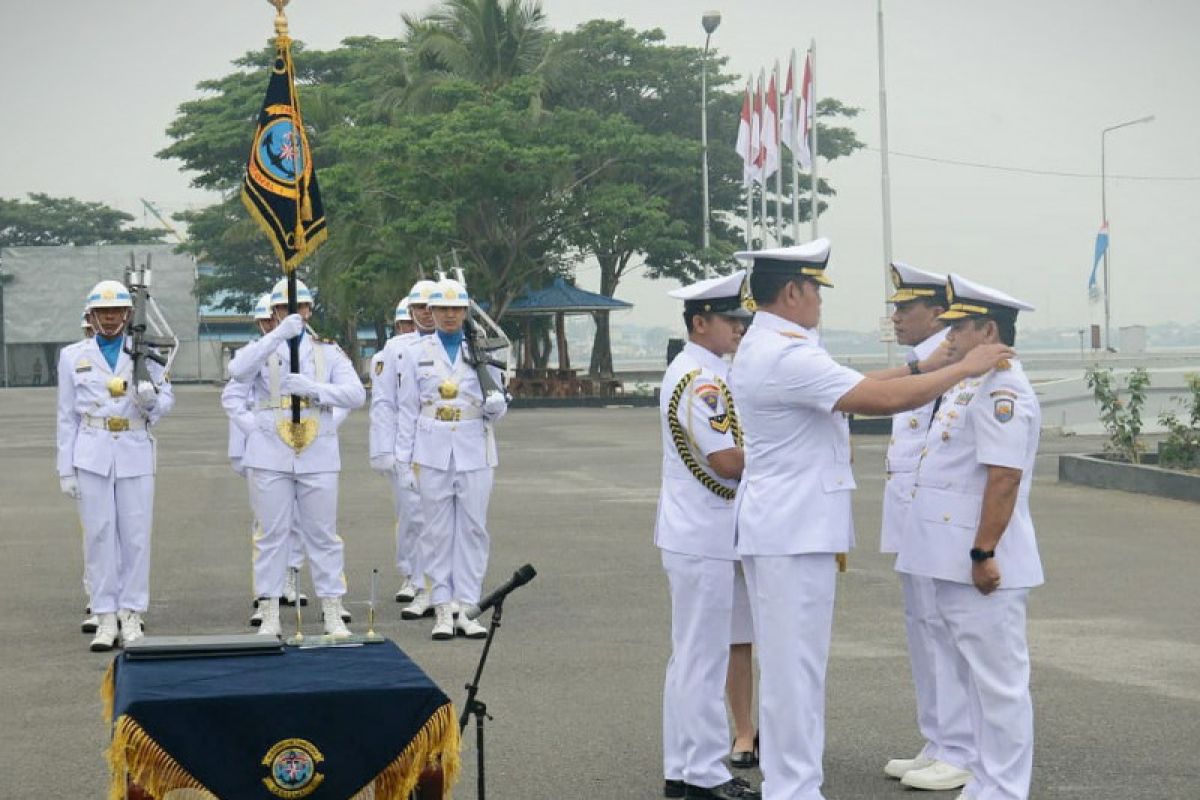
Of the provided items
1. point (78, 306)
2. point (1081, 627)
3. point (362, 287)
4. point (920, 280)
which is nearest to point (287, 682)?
A: point (920, 280)

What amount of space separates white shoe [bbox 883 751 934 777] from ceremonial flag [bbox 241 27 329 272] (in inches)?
221

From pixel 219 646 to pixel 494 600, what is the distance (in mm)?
929

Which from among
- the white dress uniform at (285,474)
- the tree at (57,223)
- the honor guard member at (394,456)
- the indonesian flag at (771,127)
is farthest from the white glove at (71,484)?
the tree at (57,223)

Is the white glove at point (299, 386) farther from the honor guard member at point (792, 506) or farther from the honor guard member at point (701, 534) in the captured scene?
the honor guard member at point (792, 506)

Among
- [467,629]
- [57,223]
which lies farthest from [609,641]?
[57,223]

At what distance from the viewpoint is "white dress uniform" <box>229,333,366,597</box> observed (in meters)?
10.3

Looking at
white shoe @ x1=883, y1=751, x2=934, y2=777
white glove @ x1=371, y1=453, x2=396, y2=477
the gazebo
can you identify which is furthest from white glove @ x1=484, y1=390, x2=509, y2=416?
the gazebo

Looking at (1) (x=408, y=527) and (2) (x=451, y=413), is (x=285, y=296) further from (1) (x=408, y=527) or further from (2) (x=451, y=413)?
(1) (x=408, y=527)

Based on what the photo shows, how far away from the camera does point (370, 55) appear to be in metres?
64.2

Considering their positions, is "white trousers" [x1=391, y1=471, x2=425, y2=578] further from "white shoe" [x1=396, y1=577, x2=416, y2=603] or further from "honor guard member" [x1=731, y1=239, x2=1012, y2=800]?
"honor guard member" [x1=731, y1=239, x2=1012, y2=800]

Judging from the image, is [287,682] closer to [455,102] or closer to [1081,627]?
[1081,627]

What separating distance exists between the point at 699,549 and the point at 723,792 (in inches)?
35.8

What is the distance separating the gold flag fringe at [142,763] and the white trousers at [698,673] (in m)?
2.20

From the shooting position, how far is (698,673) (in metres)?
6.61
